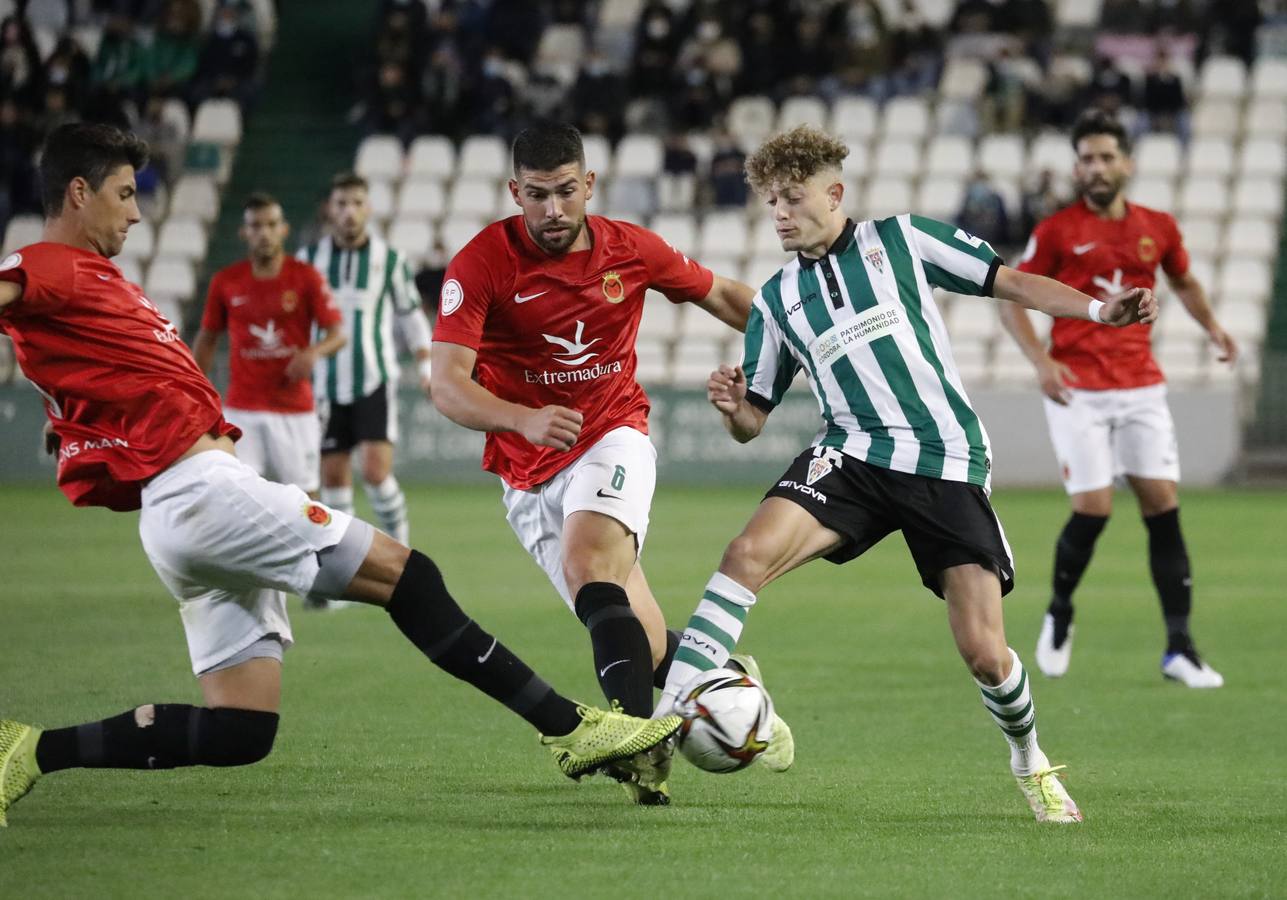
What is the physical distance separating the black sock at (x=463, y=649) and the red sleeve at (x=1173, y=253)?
490 centimetres

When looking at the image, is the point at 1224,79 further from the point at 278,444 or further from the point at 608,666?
the point at 608,666

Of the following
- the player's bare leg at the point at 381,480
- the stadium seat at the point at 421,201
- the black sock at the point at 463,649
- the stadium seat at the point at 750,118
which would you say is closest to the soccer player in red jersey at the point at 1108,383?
the black sock at the point at 463,649

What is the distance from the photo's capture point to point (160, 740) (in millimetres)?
5465

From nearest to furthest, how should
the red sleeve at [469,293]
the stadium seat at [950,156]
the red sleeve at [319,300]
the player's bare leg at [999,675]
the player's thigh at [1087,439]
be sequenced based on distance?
the player's bare leg at [999,675] → the red sleeve at [469,293] → the player's thigh at [1087,439] → the red sleeve at [319,300] → the stadium seat at [950,156]

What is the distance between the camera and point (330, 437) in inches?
480

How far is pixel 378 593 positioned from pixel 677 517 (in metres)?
12.3

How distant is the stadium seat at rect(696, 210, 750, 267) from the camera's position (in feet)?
76.9

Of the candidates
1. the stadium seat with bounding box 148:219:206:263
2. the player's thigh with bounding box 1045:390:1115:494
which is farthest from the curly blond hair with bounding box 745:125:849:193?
the stadium seat with bounding box 148:219:206:263

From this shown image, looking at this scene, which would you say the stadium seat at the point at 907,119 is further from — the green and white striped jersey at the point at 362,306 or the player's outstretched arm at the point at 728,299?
the player's outstretched arm at the point at 728,299

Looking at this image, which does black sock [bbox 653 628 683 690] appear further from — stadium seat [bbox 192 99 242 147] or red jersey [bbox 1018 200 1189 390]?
stadium seat [bbox 192 99 242 147]

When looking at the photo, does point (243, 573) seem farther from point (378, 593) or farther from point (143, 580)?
point (143, 580)

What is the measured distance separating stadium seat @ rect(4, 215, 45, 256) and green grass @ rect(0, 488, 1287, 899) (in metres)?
11.8

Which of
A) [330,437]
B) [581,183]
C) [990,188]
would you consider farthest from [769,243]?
[581,183]

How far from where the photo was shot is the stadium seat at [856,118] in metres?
24.4
